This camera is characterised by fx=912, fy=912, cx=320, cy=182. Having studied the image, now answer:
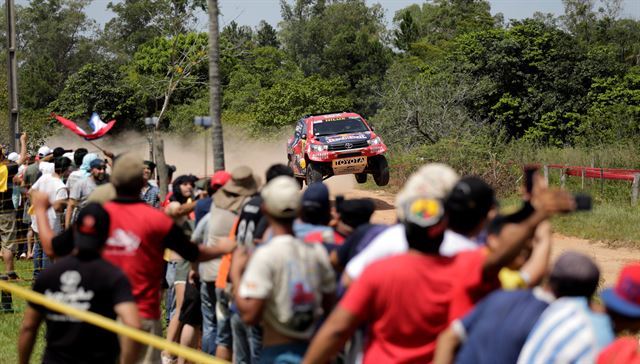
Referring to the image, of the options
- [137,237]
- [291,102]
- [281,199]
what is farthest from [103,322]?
[291,102]

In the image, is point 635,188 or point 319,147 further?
point 319,147

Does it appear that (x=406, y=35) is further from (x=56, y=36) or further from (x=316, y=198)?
(x=316, y=198)

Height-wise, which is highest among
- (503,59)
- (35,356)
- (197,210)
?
(503,59)

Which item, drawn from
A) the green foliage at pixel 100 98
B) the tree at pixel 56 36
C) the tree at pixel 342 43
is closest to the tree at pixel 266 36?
the tree at pixel 342 43

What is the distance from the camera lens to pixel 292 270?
471 cm

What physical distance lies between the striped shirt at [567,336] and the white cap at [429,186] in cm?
76

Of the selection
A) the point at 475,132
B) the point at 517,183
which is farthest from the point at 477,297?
the point at 475,132

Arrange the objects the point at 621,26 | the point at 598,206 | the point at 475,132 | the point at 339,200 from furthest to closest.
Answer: the point at 621,26, the point at 475,132, the point at 598,206, the point at 339,200

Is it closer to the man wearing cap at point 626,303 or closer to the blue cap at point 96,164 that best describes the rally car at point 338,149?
the blue cap at point 96,164

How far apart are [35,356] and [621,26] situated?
66.8 meters

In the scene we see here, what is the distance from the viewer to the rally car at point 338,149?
22328mm

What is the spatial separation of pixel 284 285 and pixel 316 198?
0.93m

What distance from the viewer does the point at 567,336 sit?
3.73 m

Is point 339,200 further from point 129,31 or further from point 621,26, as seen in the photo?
point 129,31
